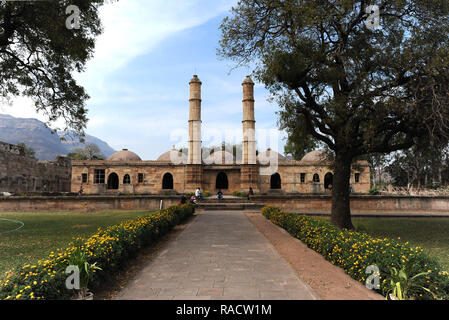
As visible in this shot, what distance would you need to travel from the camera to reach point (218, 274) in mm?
5473

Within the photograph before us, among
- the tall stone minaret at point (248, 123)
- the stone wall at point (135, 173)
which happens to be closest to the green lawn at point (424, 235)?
the tall stone minaret at point (248, 123)

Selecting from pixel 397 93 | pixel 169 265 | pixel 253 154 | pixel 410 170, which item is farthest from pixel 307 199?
pixel 410 170

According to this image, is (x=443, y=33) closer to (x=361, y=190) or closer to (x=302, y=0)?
(x=302, y=0)

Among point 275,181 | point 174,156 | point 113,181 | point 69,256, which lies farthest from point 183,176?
point 69,256

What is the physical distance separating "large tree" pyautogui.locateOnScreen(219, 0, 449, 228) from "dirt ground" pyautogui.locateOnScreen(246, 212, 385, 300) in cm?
352

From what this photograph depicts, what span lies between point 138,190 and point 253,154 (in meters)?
12.2

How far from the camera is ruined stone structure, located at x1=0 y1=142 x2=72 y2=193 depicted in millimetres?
24828

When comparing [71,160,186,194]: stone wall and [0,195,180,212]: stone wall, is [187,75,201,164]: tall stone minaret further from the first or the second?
[0,195,180,212]: stone wall

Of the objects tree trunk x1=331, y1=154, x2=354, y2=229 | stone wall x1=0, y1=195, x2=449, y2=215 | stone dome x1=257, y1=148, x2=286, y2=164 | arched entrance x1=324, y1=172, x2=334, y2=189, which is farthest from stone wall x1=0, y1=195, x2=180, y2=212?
arched entrance x1=324, y1=172, x2=334, y2=189

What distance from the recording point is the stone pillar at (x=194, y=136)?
1096 inches

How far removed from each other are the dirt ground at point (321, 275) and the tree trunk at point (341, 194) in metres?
2.50

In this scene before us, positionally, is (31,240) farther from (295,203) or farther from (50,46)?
(295,203)

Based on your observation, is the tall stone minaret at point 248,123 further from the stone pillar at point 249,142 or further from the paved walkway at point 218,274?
the paved walkway at point 218,274

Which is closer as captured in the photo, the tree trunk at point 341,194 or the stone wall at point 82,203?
the tree trunk at point 341,194
